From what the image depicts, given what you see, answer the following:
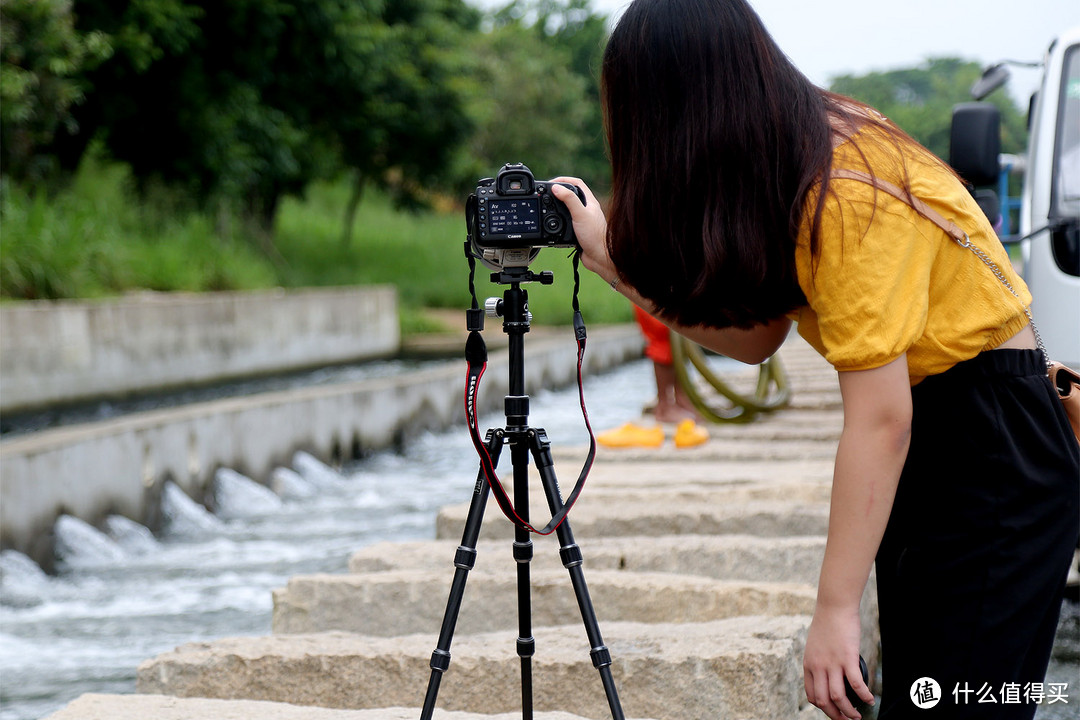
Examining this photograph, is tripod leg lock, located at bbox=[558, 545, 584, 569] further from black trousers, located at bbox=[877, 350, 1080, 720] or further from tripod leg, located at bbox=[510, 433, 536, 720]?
black trousers, located at bbox=[877, 350, 1080, 720]

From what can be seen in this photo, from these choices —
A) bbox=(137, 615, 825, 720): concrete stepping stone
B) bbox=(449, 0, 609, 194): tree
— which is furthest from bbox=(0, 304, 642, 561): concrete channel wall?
bbox=(449, 0, 609, 194): tree

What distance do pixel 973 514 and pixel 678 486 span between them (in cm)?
369

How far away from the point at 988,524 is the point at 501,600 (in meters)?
2.16

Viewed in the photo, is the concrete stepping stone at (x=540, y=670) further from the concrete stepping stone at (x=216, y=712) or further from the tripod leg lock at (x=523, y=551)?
the tripod leg lock at (x=523, y=551)

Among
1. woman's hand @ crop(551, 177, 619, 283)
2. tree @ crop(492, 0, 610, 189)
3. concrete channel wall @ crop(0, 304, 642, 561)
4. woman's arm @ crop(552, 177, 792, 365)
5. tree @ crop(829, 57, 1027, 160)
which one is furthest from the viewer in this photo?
tree @ crop(492, 0, 610, 189)

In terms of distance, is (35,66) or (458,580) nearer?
(458,580)

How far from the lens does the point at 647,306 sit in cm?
181

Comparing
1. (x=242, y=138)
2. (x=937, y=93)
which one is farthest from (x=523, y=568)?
(x=242, y=138)

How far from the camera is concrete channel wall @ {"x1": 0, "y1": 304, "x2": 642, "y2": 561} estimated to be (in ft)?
20.6

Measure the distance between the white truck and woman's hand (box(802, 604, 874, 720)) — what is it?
10.4 ft

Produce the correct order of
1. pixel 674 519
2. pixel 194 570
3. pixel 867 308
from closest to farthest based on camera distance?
pixel 867 308 < pixel 674 519 < pixel 194 570

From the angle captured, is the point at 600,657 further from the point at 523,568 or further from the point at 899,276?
the point at 899,276

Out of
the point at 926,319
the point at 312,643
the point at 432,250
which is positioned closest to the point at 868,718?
the point at 312,643

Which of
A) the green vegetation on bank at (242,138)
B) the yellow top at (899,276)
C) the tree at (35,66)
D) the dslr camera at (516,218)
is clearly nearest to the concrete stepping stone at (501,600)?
the dslr camera at (516,218)
